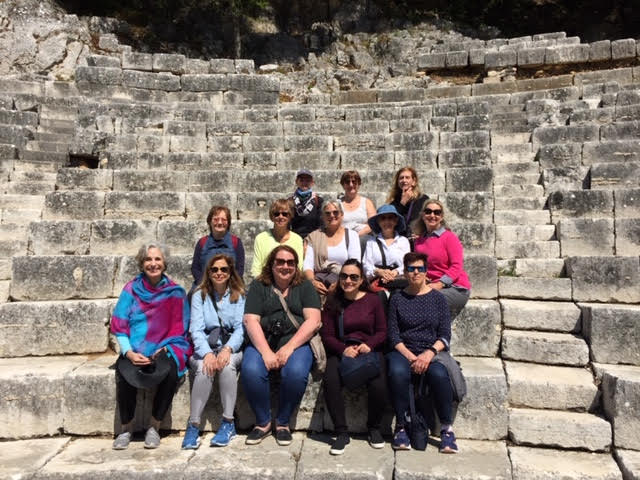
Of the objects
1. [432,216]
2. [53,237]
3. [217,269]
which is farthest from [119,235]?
[432,216]

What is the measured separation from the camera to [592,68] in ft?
38.5

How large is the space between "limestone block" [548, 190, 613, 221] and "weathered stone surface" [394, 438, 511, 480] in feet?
11.3

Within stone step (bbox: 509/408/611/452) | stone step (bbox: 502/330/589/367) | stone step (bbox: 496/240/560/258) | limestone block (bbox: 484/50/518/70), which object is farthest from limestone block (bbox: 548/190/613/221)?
limestone block (bbox: 484/50/518/70)

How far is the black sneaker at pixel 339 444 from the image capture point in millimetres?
3391

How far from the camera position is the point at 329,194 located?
20.5 ft

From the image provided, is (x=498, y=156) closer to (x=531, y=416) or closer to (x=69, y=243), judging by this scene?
(x=531, y=416)

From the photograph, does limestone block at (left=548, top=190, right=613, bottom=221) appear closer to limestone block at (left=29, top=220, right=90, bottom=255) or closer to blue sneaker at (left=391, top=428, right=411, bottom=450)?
blue sneaker at (left=391, top=428, right=411, bottom=450)

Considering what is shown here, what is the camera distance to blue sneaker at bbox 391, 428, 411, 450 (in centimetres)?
340

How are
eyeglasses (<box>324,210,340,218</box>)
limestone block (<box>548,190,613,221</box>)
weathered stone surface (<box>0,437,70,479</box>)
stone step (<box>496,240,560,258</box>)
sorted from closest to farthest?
weathered stone surface (<box>0,437,70,479</box>) → eyeglasses (<box>324,210,340,218</box>) → stone step (<box>496,240,560,258</box>) → limestone block (<box>548,190,613,221</box>)

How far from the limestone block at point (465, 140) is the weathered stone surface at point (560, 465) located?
528 cm

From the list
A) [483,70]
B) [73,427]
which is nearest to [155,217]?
[73,427]

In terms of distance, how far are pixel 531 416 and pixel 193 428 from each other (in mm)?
2664

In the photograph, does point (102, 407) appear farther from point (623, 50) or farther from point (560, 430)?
point (623, 50)

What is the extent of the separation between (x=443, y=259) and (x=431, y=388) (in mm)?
1314
